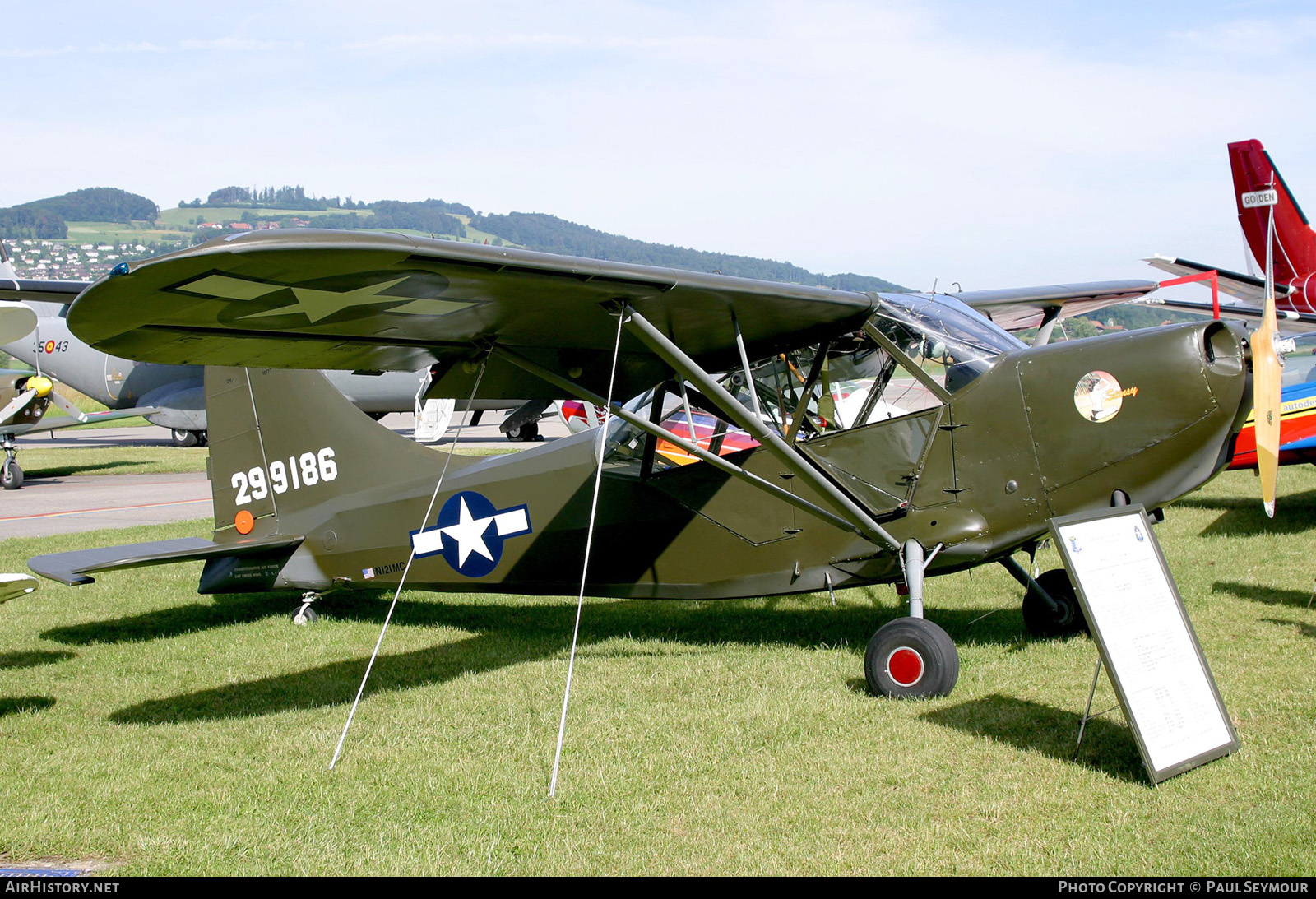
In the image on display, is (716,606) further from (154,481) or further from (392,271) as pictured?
(154,481)

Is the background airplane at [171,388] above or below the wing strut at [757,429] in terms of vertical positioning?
below

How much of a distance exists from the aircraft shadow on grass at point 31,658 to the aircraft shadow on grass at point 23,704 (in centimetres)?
87

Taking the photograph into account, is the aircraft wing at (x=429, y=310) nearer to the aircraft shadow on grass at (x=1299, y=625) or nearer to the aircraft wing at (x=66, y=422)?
the aircraft shadow on grass at (x=1299, y=625)

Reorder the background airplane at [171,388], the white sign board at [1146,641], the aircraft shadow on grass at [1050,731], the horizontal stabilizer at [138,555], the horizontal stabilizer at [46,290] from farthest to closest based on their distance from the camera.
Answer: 1. the background airplane at [171,388]
2. the horizontal stabilizer at [46,290]
3. the horizontal stabilizer at [138,555]
4. the aircraft shadow on grass at [1050,731]
5. the white sign board at [1146,641]

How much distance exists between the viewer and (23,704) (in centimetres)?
601

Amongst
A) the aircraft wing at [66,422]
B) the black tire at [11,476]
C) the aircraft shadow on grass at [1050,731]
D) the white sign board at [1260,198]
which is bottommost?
the black tire at [11,476]

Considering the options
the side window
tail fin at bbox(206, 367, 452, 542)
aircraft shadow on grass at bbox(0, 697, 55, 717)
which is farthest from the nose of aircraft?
aircraft shadow on grass at bbox(0, 697, 55, 717)

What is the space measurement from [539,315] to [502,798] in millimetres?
2501

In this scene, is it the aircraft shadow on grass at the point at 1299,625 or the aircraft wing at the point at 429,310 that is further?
the aircraft shadow on grass at the point at 1299,625

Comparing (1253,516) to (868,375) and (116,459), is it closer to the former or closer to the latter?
(868,375)

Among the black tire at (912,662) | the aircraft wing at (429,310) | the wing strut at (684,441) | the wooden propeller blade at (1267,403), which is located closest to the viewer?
the aircraft wing at (429,310)

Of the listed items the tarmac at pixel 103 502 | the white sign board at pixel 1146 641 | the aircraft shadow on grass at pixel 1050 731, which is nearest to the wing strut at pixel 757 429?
the aircraft shadow on grass at pixel 1050 731

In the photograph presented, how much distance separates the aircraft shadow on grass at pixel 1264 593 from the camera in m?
7.67

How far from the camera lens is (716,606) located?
28.6 ft
